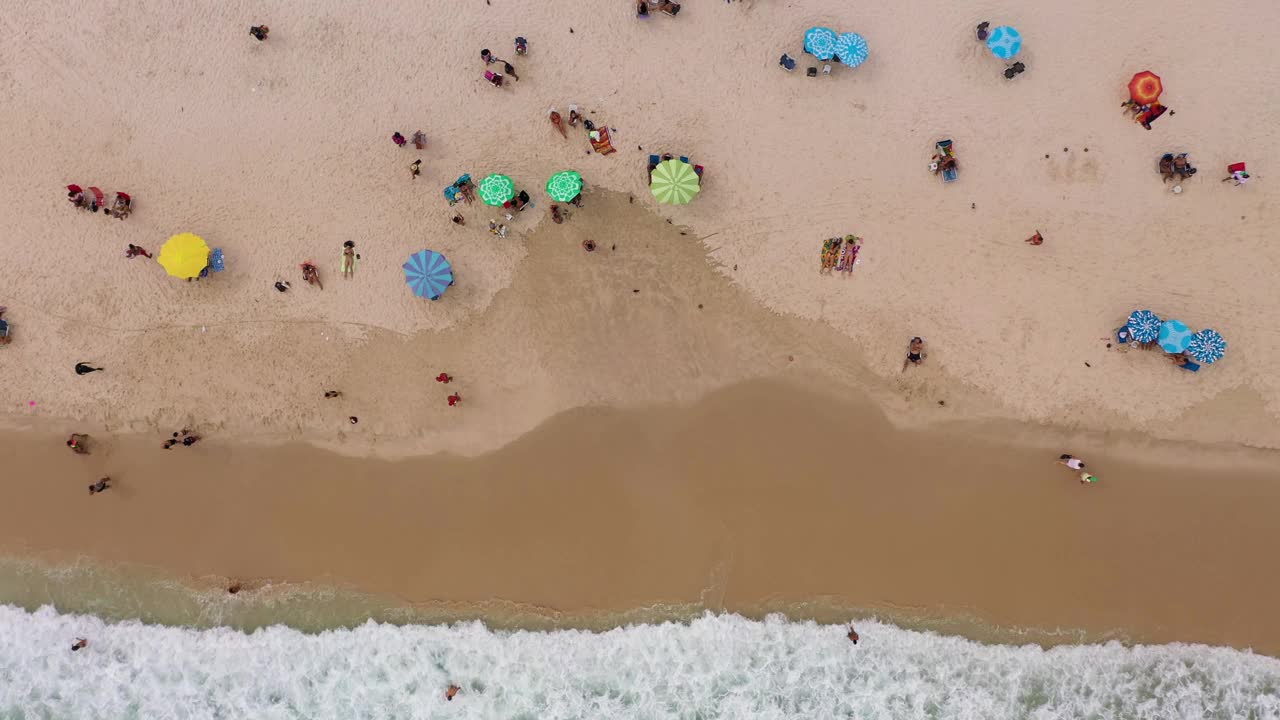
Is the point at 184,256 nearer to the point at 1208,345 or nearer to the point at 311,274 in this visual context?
the point at 311,274

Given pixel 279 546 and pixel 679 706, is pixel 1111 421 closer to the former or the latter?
pixel 679 706

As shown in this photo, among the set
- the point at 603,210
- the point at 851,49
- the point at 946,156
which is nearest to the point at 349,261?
the point at 603,210

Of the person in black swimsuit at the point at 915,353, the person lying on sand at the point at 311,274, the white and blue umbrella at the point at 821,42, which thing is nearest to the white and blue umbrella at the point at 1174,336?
the person in black swimsuit at the point at 915,353

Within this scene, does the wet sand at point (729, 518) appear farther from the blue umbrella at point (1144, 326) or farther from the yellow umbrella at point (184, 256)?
the yellow umbrella at point (184, 256)

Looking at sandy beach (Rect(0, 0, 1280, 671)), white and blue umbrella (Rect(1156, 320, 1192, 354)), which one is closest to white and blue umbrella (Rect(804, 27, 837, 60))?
sandy beach (Rect(0, 0, 1280, 671))

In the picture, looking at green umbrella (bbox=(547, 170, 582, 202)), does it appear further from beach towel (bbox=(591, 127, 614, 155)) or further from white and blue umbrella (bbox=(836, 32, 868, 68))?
white and blue umbrella (bbox=(836, 32, 868, 68))

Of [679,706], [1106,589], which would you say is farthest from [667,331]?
[1106,589]
